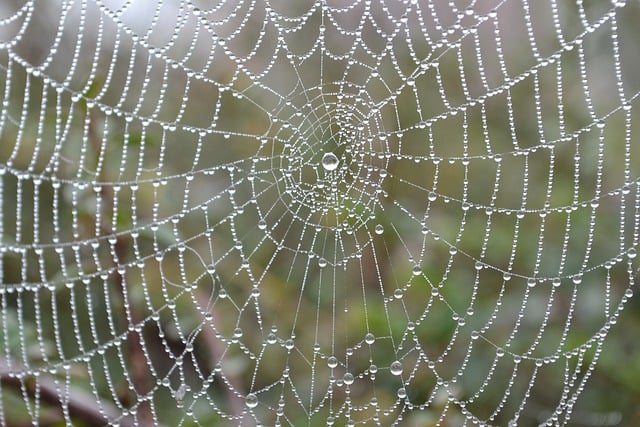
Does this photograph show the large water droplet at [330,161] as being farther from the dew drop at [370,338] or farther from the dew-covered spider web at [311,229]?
the dew drop at [370,338]

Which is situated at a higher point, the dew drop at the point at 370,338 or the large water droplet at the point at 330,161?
the large water droplet at the point at 330,161

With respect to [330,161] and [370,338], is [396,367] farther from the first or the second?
[330,161]

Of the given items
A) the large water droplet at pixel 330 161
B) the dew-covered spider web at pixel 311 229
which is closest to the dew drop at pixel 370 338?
the dew-covered spider web at pixel 311 229

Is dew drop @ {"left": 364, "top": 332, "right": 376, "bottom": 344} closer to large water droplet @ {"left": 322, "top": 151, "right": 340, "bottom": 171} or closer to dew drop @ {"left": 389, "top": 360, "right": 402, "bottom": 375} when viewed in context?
dew drop @ {"left": 389, "top": 360, "right": 402, "bottom": 375}

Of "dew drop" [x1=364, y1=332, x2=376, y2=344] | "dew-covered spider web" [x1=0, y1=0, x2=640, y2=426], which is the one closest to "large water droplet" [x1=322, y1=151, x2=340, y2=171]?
"dew-covered spider web" [x1=0, y1=0, x2=640, y2=426]

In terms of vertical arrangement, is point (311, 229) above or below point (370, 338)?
above

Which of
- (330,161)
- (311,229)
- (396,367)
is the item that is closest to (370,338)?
(396,367)

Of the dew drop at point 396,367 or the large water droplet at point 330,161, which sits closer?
the dew drop at point 396,367

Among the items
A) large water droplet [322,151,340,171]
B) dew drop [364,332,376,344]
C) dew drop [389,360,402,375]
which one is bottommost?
dew drop [389,360,402,375]
